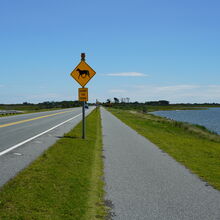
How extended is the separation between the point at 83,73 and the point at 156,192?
901cm

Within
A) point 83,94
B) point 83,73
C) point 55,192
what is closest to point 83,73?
point 83,73

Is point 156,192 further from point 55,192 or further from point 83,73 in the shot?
point 83,73

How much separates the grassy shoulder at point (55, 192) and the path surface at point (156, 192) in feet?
1.04

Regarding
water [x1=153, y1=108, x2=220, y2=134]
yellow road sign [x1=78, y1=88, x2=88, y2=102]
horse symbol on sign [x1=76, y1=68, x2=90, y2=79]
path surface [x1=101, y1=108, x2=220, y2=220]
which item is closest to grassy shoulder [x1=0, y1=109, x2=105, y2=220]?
path surface [x1=101, y1=108, x2=220, y2=220]

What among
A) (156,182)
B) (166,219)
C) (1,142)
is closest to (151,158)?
(156,182)

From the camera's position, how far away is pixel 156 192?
5750 mm

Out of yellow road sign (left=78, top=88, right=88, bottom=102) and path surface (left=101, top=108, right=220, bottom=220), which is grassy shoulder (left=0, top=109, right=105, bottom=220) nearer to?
path surface (left=101, top=108, right=220, bottom=220)

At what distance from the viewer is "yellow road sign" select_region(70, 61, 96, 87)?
13867mm

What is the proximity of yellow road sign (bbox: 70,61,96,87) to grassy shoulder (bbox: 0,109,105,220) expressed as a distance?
5.85 m

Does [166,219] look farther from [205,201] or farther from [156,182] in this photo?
[156,182]

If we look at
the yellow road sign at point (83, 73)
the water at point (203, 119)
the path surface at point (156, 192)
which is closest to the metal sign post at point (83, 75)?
the yellow road sign at point (83, 73)

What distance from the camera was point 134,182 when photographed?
647 centimetres

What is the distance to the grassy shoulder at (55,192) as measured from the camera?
4.48 meters

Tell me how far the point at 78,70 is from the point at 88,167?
6801 mm
